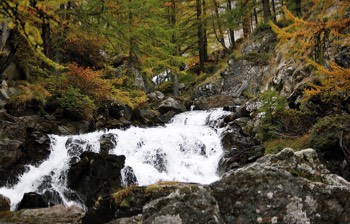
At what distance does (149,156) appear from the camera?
575 inches

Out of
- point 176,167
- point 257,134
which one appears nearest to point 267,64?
point 257,134

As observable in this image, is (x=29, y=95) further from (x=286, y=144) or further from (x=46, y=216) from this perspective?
(x=286, y=144)

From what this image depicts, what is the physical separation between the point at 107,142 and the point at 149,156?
6.05ft

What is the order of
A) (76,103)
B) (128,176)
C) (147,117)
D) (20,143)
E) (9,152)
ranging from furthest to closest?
(147,117), (76,103), (128,176), (20,143), (9,152)

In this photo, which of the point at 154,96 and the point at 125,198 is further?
the point at 154,96

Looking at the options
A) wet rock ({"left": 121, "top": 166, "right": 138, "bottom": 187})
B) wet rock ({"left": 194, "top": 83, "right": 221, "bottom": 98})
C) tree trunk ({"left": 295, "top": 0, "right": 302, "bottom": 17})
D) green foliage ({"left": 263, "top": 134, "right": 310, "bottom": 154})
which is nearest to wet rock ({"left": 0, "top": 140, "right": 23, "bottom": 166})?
wet rock ({"left": 121, "top": 166, "right": 138, "bottom": 187})

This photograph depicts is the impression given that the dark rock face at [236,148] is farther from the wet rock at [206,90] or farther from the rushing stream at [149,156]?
the wet rock at [206,90]

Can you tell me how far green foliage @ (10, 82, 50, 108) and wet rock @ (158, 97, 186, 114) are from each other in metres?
8.00

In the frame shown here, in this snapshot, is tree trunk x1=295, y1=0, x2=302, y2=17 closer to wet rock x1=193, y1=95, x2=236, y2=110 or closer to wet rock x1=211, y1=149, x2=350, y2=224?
wet rock x1=193, y1=95, x2=236, y2=110

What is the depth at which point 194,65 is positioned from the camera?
32250 millimetres

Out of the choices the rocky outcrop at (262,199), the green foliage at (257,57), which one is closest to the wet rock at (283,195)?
the rocky outcrop at (262,199)

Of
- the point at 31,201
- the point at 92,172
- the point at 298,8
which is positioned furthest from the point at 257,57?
the point at 31,201

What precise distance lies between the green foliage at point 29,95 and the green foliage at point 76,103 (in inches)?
30.5

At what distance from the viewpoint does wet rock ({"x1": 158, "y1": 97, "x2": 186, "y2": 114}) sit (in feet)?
70.0
